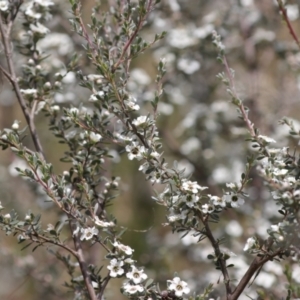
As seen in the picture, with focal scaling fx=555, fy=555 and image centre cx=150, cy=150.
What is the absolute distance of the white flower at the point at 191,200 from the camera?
5.00 feet

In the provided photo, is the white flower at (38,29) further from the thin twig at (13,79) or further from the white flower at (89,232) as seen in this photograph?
the white flower at (89,232)

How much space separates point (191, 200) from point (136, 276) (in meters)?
0.26

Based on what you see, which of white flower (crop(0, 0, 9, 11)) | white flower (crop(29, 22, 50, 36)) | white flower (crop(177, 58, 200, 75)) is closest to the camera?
white flower (crop(0, 0, 9, 11))

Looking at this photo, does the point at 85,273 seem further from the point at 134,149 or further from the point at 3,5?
the point at 3,5

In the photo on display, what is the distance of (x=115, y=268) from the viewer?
156 cm

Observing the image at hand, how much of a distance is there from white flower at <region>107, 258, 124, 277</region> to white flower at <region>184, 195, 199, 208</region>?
0.25m

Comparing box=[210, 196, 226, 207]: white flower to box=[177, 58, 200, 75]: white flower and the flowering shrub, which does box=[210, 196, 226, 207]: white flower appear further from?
box=[177, 58, 200, 75]: white flower

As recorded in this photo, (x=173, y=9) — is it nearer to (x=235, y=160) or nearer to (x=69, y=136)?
(x=235, y=160)

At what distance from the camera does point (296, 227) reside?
1.40 m

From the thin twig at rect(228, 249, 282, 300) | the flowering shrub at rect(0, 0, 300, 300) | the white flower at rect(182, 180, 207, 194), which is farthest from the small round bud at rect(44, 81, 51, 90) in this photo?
the thin twig at rect(228, 249, 282, 300)

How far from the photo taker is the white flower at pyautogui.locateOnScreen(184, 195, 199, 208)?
1.53 meters

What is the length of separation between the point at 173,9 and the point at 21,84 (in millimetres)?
1475

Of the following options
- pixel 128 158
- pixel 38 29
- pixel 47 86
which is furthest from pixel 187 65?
pixel 128 158

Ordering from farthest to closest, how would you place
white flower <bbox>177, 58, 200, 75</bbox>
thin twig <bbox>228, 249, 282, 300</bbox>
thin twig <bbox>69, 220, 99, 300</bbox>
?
white flower <bbox>177, 58, 200, 75</bbox>, thin twig <bbox>69, 220, 99, 300</bbox>, thin twig <bbox>228, 249, 282, 300</bbox>
